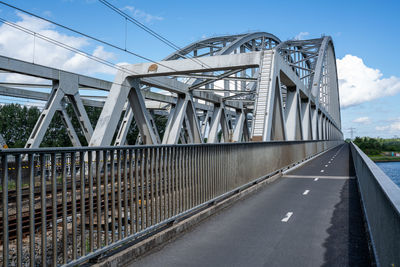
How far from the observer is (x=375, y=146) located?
376 ft

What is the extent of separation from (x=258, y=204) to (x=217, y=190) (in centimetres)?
132

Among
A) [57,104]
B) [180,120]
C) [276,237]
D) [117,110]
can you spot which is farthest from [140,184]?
[180,120]

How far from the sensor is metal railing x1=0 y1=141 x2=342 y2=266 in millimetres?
3453

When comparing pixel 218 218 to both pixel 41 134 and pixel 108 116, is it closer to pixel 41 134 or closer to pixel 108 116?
pixel 108 116

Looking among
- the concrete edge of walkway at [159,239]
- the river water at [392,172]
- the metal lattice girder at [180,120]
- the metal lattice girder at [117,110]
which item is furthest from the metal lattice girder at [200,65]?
the river water at [392,172]

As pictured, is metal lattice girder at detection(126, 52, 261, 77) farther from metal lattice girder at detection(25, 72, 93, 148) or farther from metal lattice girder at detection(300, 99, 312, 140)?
metal lattice girder at detection(300, 99, 312, 140)

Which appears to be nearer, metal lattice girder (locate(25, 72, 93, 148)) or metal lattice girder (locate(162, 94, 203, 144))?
metal lattice girder (locate(25, 72, 93, 148))

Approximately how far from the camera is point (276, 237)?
19.2 ft

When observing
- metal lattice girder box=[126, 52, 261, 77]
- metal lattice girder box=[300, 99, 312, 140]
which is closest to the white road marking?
metal lattice girder box=[126, 52, 261, 77]

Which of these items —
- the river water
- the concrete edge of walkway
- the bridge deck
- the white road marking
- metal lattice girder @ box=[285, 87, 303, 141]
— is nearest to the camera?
the concrete edge of walkway

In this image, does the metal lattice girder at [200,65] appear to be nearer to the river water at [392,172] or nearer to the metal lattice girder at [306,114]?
the river water at [392,172]

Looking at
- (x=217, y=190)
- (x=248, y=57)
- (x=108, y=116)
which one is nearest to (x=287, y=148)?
(x=248, y=57)

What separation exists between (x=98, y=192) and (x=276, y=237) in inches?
125

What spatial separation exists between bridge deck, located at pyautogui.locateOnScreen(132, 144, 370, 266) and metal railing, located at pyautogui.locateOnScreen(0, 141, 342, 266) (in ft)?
1.84
